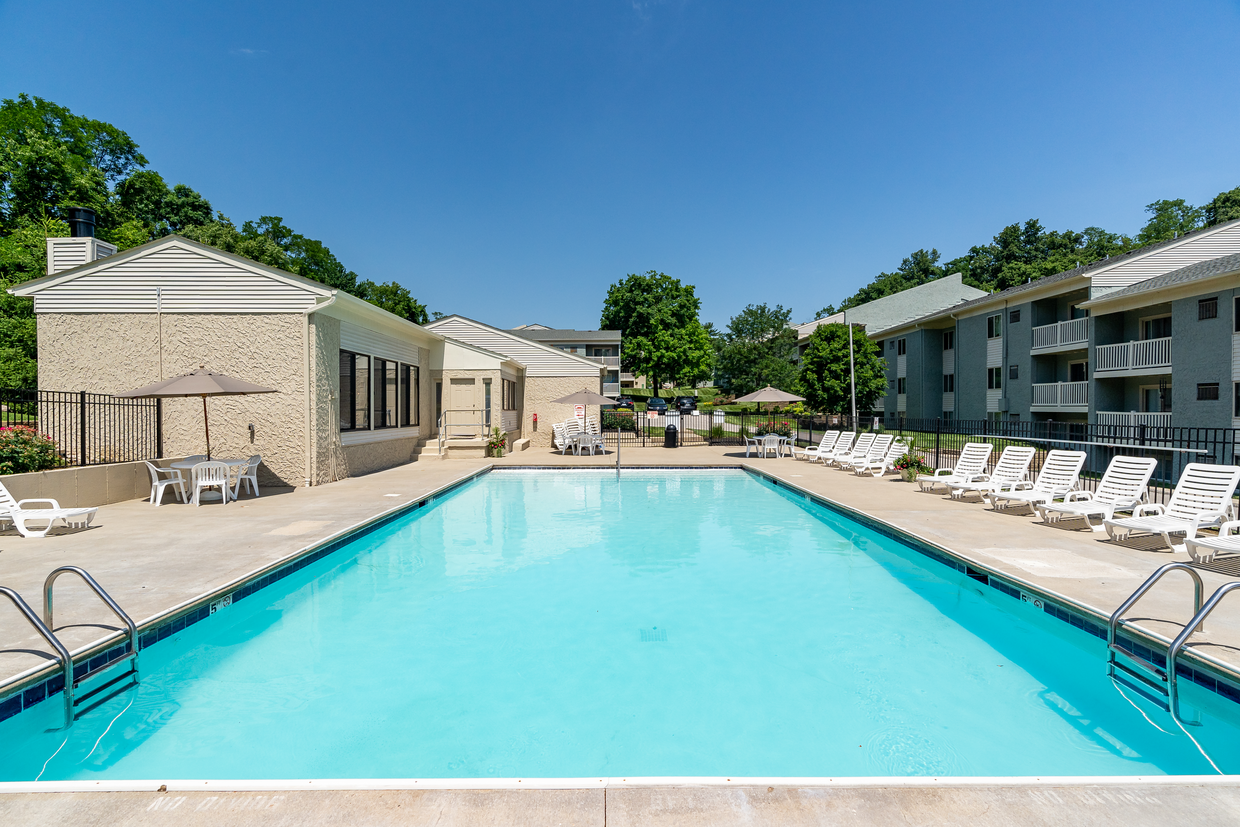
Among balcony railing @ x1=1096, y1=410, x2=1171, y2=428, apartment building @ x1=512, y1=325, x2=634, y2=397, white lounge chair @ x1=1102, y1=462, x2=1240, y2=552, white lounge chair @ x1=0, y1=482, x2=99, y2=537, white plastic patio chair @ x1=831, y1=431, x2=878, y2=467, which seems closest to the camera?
white lounge chair @ x1=1102, y1=462, x2=1240, y2=552

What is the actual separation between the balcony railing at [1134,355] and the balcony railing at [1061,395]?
1.77 m

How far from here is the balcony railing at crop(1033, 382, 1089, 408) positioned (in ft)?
73.1

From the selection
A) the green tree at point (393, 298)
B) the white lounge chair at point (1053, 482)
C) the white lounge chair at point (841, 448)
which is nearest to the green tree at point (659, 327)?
the green tree at point (393, 298)

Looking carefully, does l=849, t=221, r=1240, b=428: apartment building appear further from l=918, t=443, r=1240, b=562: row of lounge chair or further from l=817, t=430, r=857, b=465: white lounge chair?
l=918, t=443, r=1240, b=562: row of lounge chair

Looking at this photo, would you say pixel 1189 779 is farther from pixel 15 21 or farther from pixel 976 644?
pixel 15 21

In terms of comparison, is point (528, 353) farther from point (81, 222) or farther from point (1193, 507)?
point (1193, 507)

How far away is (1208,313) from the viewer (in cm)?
1686

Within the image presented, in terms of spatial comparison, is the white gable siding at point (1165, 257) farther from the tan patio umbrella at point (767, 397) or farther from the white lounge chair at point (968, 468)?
the white lounge chair at point (968, 468)

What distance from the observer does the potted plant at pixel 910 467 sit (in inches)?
540

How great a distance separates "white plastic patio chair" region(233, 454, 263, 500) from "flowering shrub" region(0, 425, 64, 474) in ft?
8.35

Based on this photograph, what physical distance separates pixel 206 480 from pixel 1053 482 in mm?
13984

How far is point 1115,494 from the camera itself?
812 cm

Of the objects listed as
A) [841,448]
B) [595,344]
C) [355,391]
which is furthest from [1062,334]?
[595,344]

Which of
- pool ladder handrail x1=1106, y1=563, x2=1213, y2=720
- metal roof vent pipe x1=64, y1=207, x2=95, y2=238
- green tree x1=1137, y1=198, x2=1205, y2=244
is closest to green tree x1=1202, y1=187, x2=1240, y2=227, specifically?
green tree x1=1137, y1=198, x2=1205, y2=244
